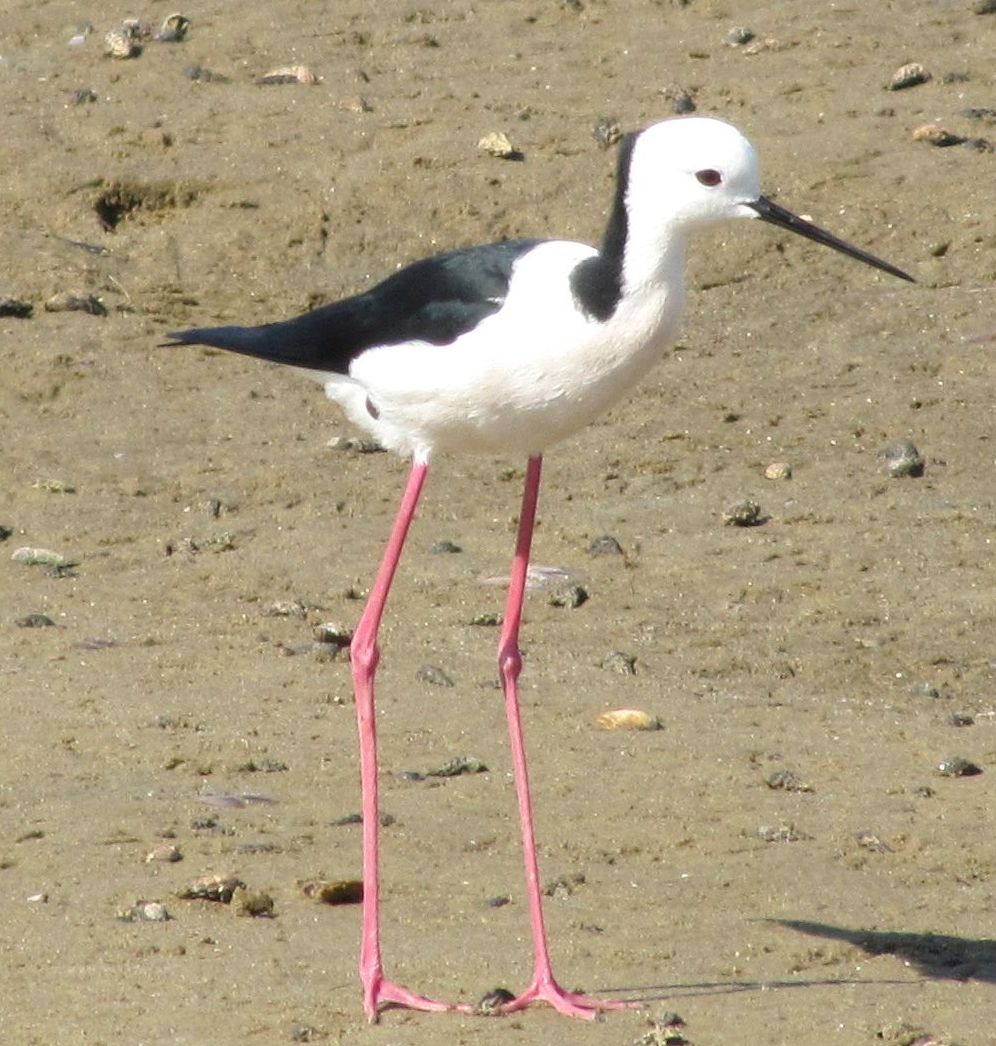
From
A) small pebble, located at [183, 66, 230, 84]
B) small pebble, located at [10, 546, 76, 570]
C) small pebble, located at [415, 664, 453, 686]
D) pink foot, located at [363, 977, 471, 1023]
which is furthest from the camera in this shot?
small pebble, located at [183, 66, 230, 84]

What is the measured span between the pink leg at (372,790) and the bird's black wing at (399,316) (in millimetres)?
312

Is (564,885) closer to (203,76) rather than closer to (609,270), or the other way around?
(609,270)

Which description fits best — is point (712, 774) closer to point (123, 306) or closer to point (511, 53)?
point (123, 306)

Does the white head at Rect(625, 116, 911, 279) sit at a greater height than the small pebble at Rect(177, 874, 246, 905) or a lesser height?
greater

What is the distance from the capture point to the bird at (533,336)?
4250mm

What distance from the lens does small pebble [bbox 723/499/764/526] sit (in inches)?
279

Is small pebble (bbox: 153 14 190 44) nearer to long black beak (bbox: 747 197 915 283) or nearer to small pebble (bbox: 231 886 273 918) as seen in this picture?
long black beak (bbox: 747 197 915 283)

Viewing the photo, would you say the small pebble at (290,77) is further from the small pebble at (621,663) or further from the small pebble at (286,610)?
the small pebble at (621,663)

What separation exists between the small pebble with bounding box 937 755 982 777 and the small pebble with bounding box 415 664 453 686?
1320 millimetres

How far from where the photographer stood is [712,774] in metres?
5.36

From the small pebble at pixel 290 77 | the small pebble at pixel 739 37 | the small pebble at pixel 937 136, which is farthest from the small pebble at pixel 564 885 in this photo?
the small pebble at pixel 739 37

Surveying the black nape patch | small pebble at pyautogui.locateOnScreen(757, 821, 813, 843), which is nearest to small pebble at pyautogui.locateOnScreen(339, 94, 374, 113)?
small pebble at pyautogui.locateOnScreen(757, 821, 813, 843)

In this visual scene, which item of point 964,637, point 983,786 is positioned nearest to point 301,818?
point 983,786

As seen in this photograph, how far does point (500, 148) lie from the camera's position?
30.3ft
